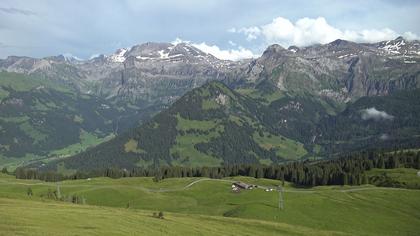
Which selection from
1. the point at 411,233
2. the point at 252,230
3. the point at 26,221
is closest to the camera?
the point at 26,221

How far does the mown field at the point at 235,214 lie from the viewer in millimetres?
75812

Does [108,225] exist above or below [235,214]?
above

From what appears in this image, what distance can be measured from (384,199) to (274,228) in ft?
291

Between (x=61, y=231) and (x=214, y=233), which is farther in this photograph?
(x=214, y=233)

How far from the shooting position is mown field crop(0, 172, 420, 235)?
7581 cm

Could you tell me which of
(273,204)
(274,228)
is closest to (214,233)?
(274,228)

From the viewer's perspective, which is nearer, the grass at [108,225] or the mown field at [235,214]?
the grass at [108,225]

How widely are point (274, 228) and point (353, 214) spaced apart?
60.1 meters

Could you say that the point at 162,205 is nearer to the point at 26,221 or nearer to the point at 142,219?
the point at 142,219

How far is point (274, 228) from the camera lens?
105375mm

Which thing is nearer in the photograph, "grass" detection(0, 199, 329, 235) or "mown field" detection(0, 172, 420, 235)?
"grass" detection(0, 199, 329, 235)

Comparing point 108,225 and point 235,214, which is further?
point 235,214

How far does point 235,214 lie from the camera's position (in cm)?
15525

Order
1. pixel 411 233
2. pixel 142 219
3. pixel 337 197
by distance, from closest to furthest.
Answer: pixel 142 219, pixel 411 233, pixel 337 197
